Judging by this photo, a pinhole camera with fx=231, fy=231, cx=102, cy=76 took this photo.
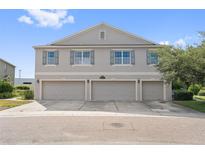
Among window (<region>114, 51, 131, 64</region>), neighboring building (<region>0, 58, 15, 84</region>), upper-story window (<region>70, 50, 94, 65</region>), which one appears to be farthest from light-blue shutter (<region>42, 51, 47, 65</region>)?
neighboring building (<region>0, 58, 15, 84</region>)

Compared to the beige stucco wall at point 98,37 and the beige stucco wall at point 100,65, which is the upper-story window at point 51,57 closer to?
the beige stucco wall at point 100,65

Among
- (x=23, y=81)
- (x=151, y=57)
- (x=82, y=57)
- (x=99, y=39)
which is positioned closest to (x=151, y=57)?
(x=151, y=57)

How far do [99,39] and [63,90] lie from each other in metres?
6.16

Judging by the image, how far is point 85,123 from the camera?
977 cm

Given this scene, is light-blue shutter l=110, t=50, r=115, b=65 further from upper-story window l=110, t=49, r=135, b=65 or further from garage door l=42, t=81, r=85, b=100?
garage door l=42, t=81, r=85, b=100

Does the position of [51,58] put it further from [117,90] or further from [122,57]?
[117,90]

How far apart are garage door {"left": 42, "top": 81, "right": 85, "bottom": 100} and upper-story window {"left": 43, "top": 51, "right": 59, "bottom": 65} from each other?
6.40 ft

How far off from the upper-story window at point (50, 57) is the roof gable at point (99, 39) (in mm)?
1099

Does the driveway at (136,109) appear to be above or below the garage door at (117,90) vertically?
below

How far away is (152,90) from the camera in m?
22.3

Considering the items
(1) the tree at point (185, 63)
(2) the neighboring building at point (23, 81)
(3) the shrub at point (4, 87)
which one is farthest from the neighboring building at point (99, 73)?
(2) the neighboring building at point (23, 81)

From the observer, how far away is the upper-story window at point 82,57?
2242 cm

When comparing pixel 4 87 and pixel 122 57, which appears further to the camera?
pixel 4 87
